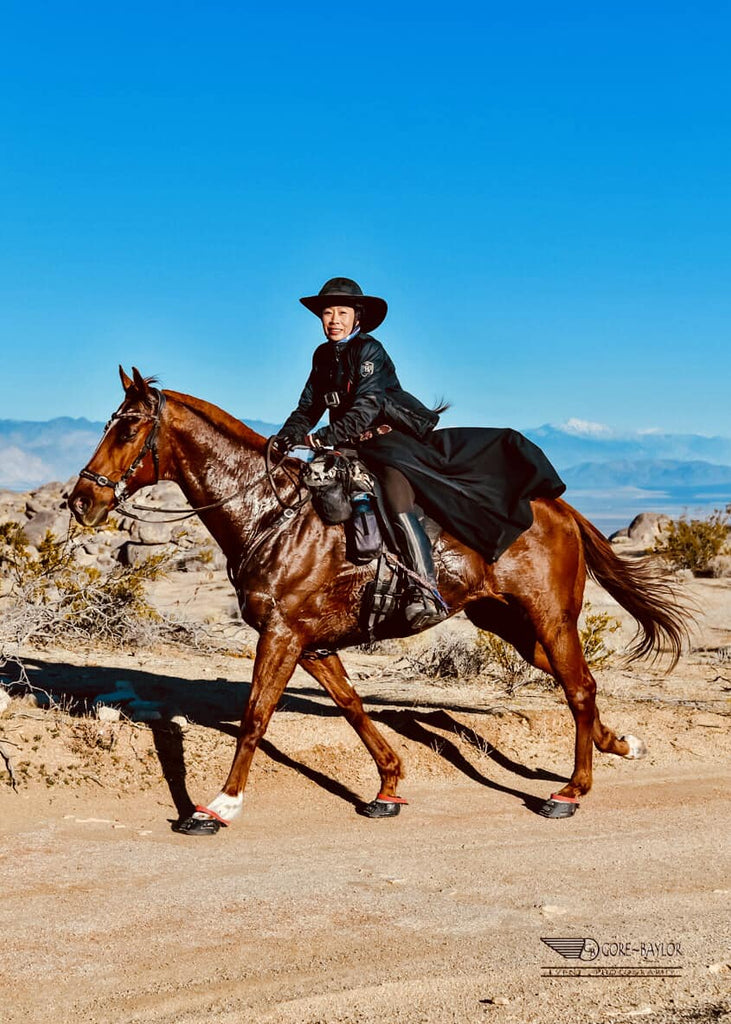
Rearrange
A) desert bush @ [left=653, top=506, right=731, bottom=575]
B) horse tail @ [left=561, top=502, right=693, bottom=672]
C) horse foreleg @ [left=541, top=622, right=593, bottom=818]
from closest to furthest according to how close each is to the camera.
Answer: horse foreleg @ [left=541, top=622, right=593, bottom=818], horse tail @ [left=561, top=502, right=693, bottom=672], desert bush @ [left=653, top=506, right=731, bottom=575]

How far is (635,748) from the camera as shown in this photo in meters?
8.49

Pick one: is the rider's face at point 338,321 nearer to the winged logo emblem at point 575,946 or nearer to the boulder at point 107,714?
the boulder at point 107,714

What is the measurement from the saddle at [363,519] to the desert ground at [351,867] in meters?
1.58

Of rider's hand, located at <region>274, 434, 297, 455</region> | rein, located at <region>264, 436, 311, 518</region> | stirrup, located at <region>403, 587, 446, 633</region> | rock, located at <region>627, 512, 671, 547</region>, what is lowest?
stirrup, located at <region>403, 587, 446, 633</region>

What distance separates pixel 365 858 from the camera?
20.9 ft

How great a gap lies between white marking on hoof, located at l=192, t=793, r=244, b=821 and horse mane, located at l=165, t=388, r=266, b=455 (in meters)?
2.34

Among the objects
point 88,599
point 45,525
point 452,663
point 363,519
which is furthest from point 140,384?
point 45,525

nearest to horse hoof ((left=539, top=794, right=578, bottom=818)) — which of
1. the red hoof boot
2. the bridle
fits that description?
the red hoof boot

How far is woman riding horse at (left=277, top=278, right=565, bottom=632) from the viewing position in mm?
7156

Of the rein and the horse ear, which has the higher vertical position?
the horse ear

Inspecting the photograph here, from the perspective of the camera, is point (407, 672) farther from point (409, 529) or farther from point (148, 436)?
point (148, 436)

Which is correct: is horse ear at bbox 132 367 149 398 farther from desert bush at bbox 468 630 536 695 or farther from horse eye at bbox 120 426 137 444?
desert bush at bbox 468 630 536 695

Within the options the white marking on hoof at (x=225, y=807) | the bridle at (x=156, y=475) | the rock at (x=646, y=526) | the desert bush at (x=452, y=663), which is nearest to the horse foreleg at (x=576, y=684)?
the bridle at (x=156, y=475)

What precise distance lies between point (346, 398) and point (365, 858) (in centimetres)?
311
